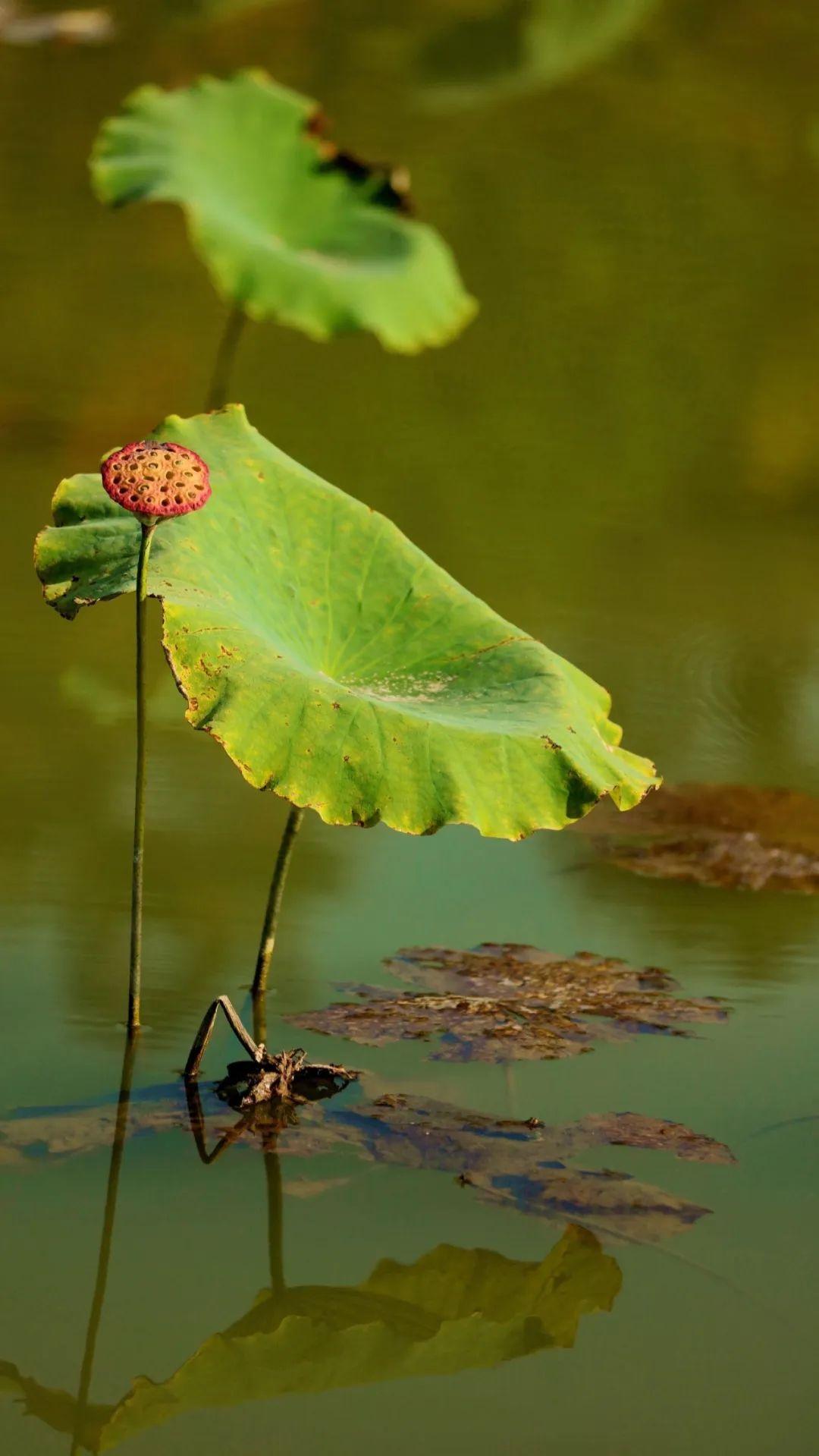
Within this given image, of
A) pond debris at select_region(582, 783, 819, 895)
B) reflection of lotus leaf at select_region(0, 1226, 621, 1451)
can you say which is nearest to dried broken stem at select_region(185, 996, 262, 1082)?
reflection of lotus leaf at select_region(0, 1226, 621, 1451)

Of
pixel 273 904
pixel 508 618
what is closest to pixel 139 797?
pixel 273 904

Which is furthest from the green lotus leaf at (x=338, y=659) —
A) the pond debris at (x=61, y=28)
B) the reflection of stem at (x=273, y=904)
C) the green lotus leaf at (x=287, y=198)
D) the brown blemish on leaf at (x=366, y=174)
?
the pond debris at (x=61, y=28)

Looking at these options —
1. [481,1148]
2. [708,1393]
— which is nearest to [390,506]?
[481,1148]

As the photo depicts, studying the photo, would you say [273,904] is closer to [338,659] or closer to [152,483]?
[338,659]

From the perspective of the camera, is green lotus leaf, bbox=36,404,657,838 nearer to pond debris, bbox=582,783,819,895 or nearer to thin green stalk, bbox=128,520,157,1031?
thin green stalk, bbox=128,520,157,1031

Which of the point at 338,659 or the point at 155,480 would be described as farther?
the point at 338,659

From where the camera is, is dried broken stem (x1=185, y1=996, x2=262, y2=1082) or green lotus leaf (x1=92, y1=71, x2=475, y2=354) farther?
green lotus leaf (x1=92, y1=71, x2=475, y2=354)

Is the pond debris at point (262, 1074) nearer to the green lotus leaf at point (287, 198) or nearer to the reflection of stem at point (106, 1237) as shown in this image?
the reflection of stem at point (106, 1237)
